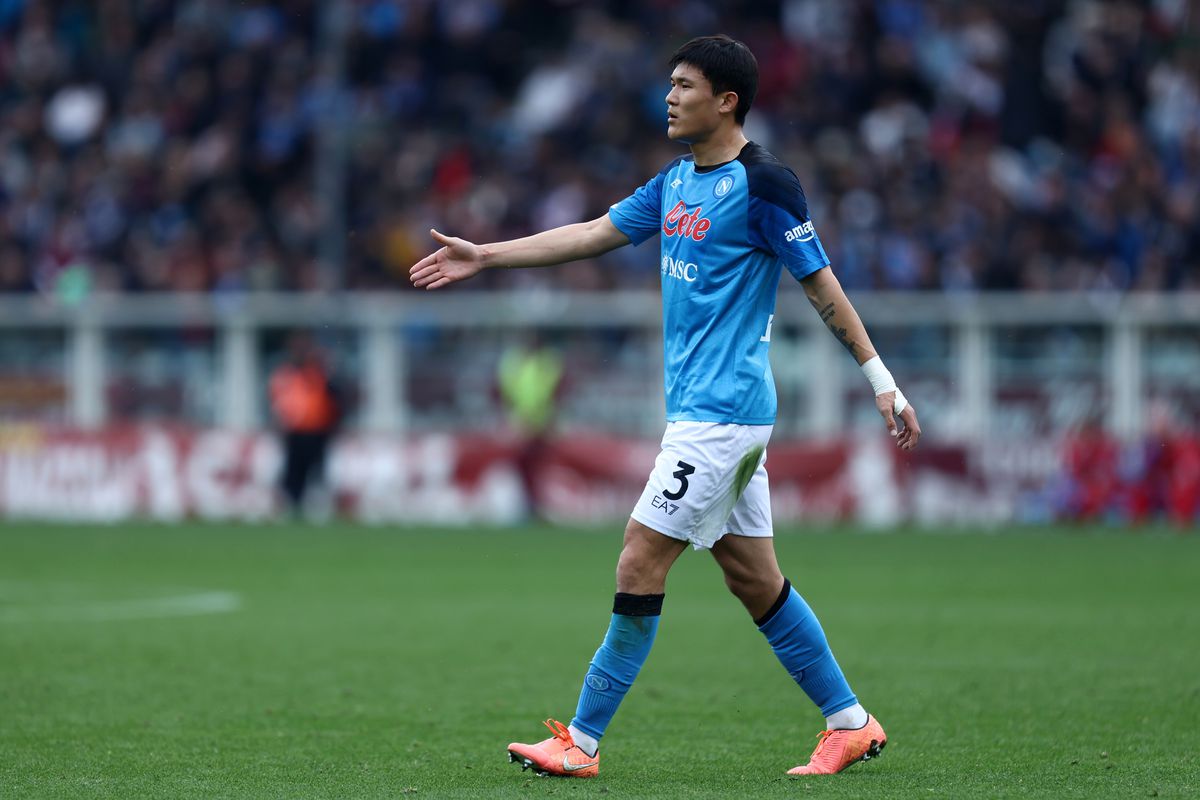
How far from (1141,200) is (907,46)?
4.20 metres

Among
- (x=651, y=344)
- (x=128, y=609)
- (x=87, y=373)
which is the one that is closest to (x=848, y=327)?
(x=128, y=609)

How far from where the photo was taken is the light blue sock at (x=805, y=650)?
637 centimetres

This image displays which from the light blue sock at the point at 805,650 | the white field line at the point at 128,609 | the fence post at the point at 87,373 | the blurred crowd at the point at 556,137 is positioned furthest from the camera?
the fence post at the point at 87,373

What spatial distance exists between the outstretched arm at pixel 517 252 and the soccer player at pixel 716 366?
164 mm

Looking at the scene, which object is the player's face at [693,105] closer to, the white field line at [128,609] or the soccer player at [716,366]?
the soccer player at [716,366]

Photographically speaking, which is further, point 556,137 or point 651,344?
point 556,137

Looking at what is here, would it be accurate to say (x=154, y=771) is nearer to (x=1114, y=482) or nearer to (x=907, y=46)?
(x=1114, y=482)

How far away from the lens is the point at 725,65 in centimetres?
609

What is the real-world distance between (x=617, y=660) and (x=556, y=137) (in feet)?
63.2

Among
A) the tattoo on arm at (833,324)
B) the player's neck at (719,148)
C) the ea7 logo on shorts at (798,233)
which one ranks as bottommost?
the tattoo on arm at (833,324)

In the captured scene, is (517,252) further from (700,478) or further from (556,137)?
(556,137)

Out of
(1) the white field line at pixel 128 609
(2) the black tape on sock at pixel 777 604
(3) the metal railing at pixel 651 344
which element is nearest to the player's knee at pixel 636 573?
(2) the black tape on sock at pixel 777 604

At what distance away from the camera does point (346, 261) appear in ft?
80.2

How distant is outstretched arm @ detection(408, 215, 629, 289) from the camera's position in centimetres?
641
